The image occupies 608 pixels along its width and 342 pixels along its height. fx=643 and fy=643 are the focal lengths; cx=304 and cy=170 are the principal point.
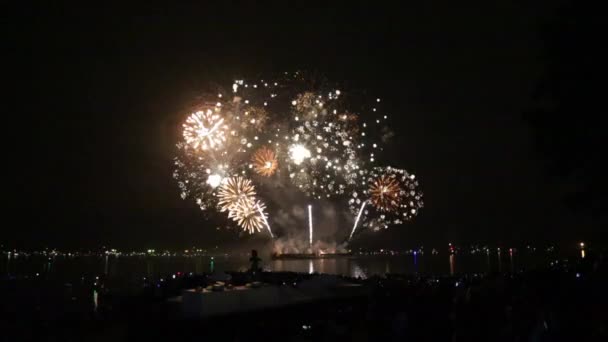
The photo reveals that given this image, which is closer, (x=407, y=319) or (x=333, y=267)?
(x=407, y=319)

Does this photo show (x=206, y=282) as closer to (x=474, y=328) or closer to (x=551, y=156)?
(x=551, y=156)

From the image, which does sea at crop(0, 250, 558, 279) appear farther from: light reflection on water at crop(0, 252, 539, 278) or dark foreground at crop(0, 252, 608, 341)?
dark foreground at crop(0, 252, 608, 341)

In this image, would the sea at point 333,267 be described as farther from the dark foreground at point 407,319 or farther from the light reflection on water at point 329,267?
the dark foreground at point 407,319

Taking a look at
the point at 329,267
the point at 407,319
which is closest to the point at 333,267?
the point at 329,267

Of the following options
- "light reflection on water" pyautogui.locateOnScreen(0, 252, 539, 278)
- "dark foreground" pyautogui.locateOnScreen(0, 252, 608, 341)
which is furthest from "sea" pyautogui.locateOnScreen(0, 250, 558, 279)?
"dark foreground" pyautogui.locateOnScreen(0, 252, 608, 341)

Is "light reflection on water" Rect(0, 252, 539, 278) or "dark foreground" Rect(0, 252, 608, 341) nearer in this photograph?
"dark foreground" Rect(0, 252, 608, 341)

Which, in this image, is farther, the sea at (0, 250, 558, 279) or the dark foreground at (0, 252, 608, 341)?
the sea at (0, 250, 558, 279)

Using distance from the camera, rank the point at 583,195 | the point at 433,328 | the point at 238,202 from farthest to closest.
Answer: the point at 238,202
the point at 583,195
the point at 433,328

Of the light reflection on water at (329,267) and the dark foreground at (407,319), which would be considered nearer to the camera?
the dark foreground at (407,319)

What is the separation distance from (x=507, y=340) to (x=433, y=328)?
2.53m

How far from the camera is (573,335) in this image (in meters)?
10.3

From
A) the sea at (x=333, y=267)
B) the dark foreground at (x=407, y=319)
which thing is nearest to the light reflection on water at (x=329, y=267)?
the sea at (x=333, y=267)

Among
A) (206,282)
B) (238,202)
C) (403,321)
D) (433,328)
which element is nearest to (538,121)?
(433,328)

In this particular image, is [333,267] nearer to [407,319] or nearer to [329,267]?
[329,267]
